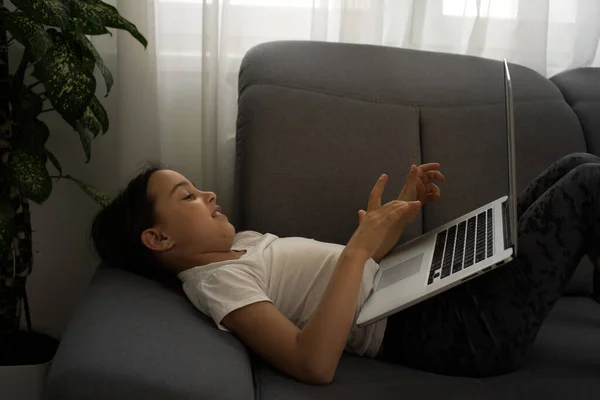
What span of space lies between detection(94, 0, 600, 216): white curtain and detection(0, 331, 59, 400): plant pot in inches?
18.5

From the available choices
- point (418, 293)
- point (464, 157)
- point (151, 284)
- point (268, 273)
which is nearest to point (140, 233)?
point (151, 284)

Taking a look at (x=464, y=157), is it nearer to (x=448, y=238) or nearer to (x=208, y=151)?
(x=448, y=238)

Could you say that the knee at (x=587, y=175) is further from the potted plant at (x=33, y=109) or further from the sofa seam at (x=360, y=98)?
the potted plant at (x=33, y=109)

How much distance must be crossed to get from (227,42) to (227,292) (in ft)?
2.90

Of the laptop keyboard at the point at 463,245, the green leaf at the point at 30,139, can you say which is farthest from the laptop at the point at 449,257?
the green leaf at the point at 30,139

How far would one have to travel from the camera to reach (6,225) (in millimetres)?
1554

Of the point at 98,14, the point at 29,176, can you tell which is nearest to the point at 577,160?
the point at 98,14

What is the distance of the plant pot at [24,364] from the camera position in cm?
166

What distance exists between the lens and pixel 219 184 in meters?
2.04

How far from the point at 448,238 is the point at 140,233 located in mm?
643

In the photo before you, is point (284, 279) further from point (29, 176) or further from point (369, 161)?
point (29, 176)

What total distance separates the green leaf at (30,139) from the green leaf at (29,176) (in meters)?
0.03

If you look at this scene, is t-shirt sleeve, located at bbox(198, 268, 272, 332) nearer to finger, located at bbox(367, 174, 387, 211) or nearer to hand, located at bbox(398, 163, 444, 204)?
finger, located at bbox(367, 174, 387, 211)

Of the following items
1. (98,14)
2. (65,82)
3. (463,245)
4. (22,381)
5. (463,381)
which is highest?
(98,14)
